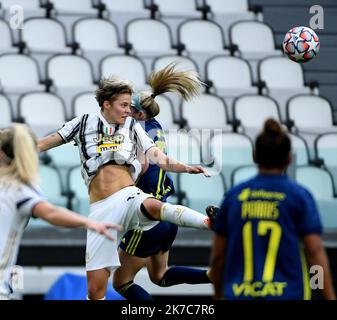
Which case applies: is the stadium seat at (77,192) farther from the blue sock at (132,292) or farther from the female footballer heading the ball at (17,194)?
the female footballer heading the ball at (17,194)

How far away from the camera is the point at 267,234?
6.18m

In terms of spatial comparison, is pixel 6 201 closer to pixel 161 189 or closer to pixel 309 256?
pixel 309 256

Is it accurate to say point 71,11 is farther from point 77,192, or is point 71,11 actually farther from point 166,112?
point 77,192

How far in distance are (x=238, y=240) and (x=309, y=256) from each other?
0.38 m

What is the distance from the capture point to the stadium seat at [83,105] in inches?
480

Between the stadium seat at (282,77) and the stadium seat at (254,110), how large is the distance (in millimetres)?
481

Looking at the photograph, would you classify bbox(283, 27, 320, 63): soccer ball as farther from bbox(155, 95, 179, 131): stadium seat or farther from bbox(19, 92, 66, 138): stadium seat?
bbox(19, 92, 66, 138): stadium seat

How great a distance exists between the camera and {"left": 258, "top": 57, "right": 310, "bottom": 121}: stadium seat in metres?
13.5

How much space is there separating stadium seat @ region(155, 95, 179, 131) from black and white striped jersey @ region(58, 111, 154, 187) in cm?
358

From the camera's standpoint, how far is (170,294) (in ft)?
35.3

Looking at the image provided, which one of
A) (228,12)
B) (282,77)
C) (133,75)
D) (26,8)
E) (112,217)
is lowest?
(112,217)

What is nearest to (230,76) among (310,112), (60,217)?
(310,112)

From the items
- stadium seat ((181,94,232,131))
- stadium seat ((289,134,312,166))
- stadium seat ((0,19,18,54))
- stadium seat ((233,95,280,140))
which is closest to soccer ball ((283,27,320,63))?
stadium seat ((289,134,312,166))

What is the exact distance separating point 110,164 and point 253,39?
5.95 metres
